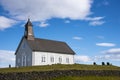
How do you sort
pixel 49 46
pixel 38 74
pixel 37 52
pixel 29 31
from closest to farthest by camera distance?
pixel 38 74 < pixel 37 52 < pixel 29 31 < pixel 49 46

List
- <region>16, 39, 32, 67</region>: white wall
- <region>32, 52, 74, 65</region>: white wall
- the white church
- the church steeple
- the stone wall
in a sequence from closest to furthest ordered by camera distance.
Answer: the stone wall → <region>32, 52, 74, 65</region>: white wall → the white church → <region>16, 39, 32, 67</region>: white wall → the church steeple

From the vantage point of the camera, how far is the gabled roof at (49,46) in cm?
6395

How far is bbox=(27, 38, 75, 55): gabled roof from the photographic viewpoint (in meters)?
64.0

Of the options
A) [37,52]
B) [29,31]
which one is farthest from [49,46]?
[29,31]

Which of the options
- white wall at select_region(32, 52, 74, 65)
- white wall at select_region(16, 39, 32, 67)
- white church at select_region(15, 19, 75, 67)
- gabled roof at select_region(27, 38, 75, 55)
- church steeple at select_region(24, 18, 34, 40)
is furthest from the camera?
church steeple at select_region(24, 18, 34, 40)

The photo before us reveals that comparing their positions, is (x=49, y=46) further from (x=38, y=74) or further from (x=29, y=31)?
(x=38, y=74)

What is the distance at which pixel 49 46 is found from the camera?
68.1m

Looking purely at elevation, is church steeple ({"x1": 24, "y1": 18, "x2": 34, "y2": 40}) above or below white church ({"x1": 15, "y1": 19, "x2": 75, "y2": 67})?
above

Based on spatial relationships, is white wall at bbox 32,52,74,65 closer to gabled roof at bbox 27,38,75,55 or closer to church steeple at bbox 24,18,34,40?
gabled roof at bbox 27,38,75,55

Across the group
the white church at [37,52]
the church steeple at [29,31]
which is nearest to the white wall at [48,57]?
the white church at [37,52]

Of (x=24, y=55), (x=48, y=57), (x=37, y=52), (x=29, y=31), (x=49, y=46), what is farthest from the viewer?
(x=49, y=46)

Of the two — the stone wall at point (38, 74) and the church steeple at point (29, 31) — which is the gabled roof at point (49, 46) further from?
the stone wall at point (38, 74)

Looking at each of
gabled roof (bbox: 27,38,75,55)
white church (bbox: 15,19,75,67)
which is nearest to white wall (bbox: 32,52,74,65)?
white church (bbox: 15,19,75,67)

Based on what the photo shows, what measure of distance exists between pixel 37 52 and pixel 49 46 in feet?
20.4
